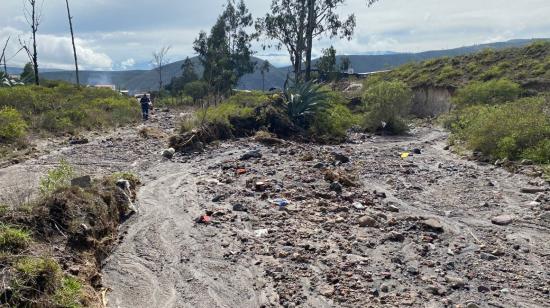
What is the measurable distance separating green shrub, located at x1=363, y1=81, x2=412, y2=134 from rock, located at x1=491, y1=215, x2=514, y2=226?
9151 mm

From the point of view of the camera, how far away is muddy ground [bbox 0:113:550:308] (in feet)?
13.6

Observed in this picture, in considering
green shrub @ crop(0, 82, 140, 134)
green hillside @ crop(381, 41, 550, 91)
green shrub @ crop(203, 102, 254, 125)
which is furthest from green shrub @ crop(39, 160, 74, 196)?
green hillside @ crop(381, 41, 550, 91)

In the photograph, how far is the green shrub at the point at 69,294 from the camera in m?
3.42

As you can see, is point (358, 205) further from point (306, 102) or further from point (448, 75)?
point (448, 75)

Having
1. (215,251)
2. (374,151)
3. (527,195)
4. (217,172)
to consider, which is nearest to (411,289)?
(215,251)

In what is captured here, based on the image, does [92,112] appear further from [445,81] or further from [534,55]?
[534,55]

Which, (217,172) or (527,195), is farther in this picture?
(217,172)

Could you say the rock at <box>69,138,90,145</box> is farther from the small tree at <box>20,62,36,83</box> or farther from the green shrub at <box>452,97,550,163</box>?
the small tree at <box>20,62,36,83</box>

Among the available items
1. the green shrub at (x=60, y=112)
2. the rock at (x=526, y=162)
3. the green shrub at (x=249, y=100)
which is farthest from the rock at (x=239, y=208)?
the green shrub at (x=60, y=112)

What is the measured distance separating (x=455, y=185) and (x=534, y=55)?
1971cm

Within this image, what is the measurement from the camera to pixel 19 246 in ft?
12.6

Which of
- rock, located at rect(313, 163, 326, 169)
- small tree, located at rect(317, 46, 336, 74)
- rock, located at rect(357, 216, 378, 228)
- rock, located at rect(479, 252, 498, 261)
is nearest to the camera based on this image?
rock, located at rect(479, 252, 498, 261)

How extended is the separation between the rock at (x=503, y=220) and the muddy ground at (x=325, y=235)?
0.9 inches

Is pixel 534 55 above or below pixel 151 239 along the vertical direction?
above
